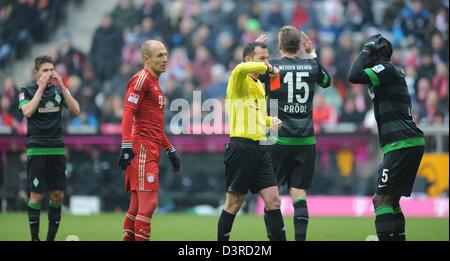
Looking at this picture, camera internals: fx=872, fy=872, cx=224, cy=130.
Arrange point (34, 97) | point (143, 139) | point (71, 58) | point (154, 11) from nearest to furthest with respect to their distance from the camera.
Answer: point (143, 139), point (34, 97), point (71, 58), point (154, 11)

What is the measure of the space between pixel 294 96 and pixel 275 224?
72.4 inches

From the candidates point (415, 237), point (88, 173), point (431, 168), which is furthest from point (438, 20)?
Answer: point (415, 237)

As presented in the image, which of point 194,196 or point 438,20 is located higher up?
point 438,20

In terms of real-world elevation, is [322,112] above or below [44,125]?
above

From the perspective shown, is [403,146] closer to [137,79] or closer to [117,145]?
[137,79]

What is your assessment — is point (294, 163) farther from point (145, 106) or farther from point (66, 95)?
point (66, 95)

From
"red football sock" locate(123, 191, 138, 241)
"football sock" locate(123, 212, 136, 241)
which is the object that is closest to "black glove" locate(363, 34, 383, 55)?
"red football sock" locate(123, 191, 138, 241)

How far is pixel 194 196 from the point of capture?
65.2ft

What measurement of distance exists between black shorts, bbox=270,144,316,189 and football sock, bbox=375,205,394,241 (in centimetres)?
141

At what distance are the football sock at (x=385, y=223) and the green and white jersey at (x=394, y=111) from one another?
723 millimetres

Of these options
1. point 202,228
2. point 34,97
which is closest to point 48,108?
point 34,97

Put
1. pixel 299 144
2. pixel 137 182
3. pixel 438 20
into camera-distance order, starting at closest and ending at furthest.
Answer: pixel 137 182 < pixel 299 144 < pixel 438 20

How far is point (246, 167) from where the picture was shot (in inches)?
401
